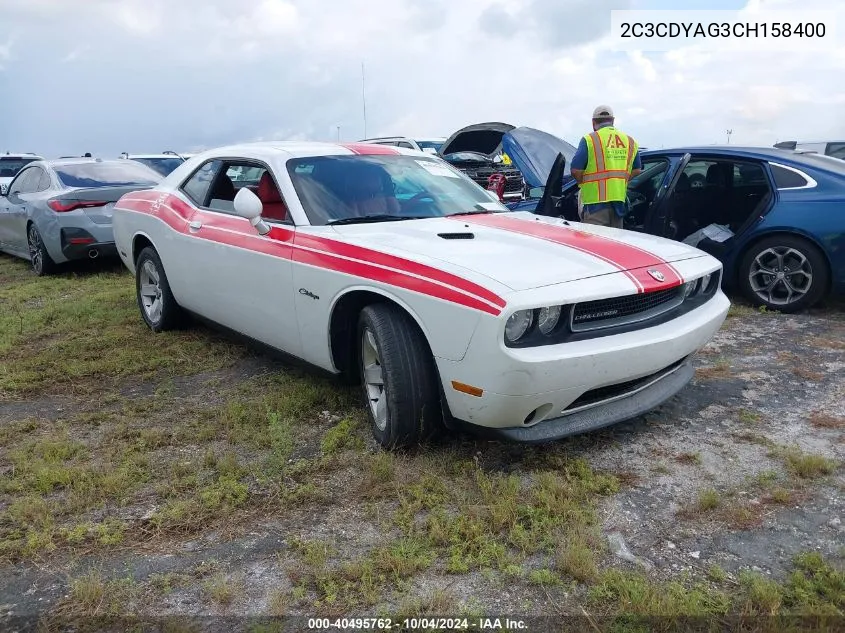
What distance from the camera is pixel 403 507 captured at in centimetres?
278

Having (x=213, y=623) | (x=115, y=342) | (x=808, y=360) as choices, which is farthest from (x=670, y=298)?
(x=115, y=342)

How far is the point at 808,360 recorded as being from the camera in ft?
14.6

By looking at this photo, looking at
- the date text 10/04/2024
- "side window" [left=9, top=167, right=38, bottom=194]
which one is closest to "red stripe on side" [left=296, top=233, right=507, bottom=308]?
the date text 10/04/2024

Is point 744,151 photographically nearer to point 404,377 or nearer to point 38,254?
point 404,377

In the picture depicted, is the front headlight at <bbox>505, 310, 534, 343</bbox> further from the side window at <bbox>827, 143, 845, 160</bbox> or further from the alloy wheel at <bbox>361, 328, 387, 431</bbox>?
the side window at <bbox>827, 143, 845, 160</bbox>

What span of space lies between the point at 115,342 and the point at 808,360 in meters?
4.85

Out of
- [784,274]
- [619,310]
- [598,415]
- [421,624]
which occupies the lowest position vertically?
[421,624]

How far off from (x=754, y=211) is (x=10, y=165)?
16156 mm

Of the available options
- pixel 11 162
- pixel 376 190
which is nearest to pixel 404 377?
pixel 376 190

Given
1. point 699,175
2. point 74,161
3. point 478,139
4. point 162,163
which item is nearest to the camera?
point 699,175

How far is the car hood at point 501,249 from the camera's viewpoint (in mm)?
2875

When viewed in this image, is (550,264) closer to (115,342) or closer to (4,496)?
(4,496)

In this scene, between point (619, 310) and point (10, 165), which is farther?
point (10, 165)

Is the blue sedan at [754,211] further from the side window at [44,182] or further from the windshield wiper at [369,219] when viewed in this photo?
the side window at [44,182]
